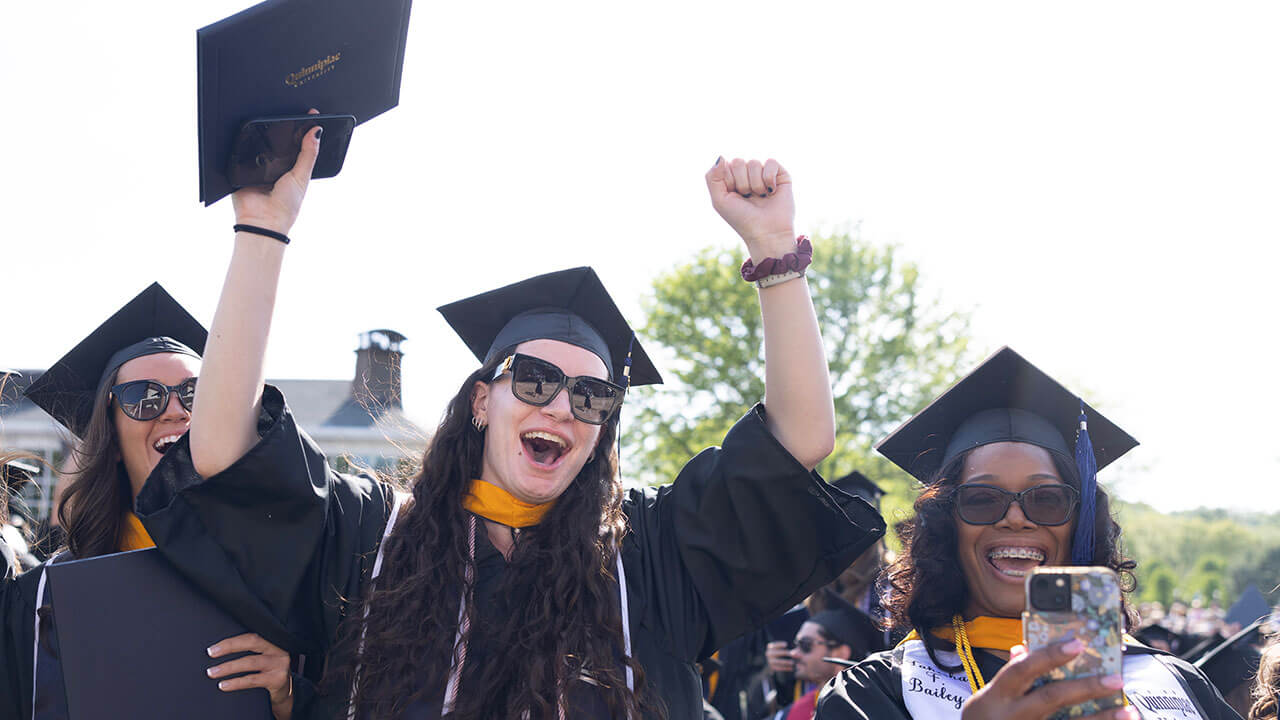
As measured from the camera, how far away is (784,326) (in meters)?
2.44

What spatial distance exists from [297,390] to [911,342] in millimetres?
22037

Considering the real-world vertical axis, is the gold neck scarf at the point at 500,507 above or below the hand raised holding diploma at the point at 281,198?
below

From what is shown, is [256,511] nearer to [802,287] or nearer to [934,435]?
[802,287]

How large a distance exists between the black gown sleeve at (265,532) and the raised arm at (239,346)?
0.18 ft

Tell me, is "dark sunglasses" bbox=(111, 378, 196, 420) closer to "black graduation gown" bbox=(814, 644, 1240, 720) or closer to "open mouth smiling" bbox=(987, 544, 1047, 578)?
"black graduation gown" bbox=(814, 644, 1240, 720)

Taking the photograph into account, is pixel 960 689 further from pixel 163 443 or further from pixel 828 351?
pixel 828 351

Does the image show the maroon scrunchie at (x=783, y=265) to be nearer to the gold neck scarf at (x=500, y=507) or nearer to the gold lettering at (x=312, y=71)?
the gold neck scarf at (x=500, y=507)

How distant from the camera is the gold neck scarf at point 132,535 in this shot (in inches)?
126

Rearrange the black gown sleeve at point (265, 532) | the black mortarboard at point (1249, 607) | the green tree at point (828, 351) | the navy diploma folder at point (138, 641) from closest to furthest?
the navy diploma folder at point (138, 641)
the black gown sleeve at point (265, 532)
the black mortarboard at point (1249, 607)
the green tree at point (828, 351)

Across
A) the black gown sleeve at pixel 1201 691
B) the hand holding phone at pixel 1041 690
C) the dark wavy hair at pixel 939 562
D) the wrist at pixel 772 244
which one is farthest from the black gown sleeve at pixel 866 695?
the wrist at pixel 772 244

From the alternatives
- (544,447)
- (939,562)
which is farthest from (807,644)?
(544,447)

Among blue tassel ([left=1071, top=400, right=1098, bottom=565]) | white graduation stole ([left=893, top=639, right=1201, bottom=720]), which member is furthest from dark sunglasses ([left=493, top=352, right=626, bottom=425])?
blue tassel ([left=1071, top=400, right=1098, bottom=565])

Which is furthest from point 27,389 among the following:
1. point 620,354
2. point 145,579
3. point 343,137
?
point 620,354

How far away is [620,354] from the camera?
119 inches
